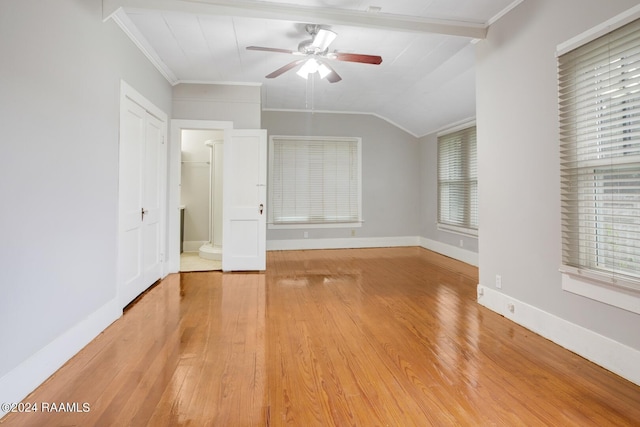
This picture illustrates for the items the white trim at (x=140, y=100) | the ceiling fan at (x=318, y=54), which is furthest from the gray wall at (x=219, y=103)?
the ceiling fan at (x=318, y=54)

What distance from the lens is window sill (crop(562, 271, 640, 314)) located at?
1940 millimetres

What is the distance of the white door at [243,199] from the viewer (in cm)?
467

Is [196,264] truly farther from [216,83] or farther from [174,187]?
[216,83]

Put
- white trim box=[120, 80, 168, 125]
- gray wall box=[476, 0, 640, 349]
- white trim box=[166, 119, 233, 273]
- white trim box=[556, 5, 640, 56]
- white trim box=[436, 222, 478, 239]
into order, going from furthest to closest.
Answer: white trim box=[436, 222, 478, 239], white trim box=[166, 119, 233, 273], white trim box=[120, 80, 168, 125], gray wall box=[476, 0, 640, 349], white trim box=[556, 5, 640, 56]

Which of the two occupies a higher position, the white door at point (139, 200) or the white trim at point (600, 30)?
the white trim at point (600, 30)

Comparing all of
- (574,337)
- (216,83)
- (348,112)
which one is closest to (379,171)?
(348,112)

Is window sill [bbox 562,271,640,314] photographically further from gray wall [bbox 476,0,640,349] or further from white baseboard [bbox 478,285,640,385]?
white baseboard [bbox 478,285,640,385]

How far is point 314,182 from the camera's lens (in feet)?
22.1

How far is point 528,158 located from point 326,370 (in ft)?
7.60

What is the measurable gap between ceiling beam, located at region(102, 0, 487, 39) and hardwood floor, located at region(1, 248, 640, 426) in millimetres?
2677

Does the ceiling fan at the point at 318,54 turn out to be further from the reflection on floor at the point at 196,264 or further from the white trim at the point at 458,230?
the white trim at the point at 458,230

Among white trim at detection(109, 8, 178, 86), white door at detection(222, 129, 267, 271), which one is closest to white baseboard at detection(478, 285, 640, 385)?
white door at detection(222, 129, 267, 271)

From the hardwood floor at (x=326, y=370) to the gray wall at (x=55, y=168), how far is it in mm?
424

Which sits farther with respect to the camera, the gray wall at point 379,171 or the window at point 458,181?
the gray wall at point 379,171
